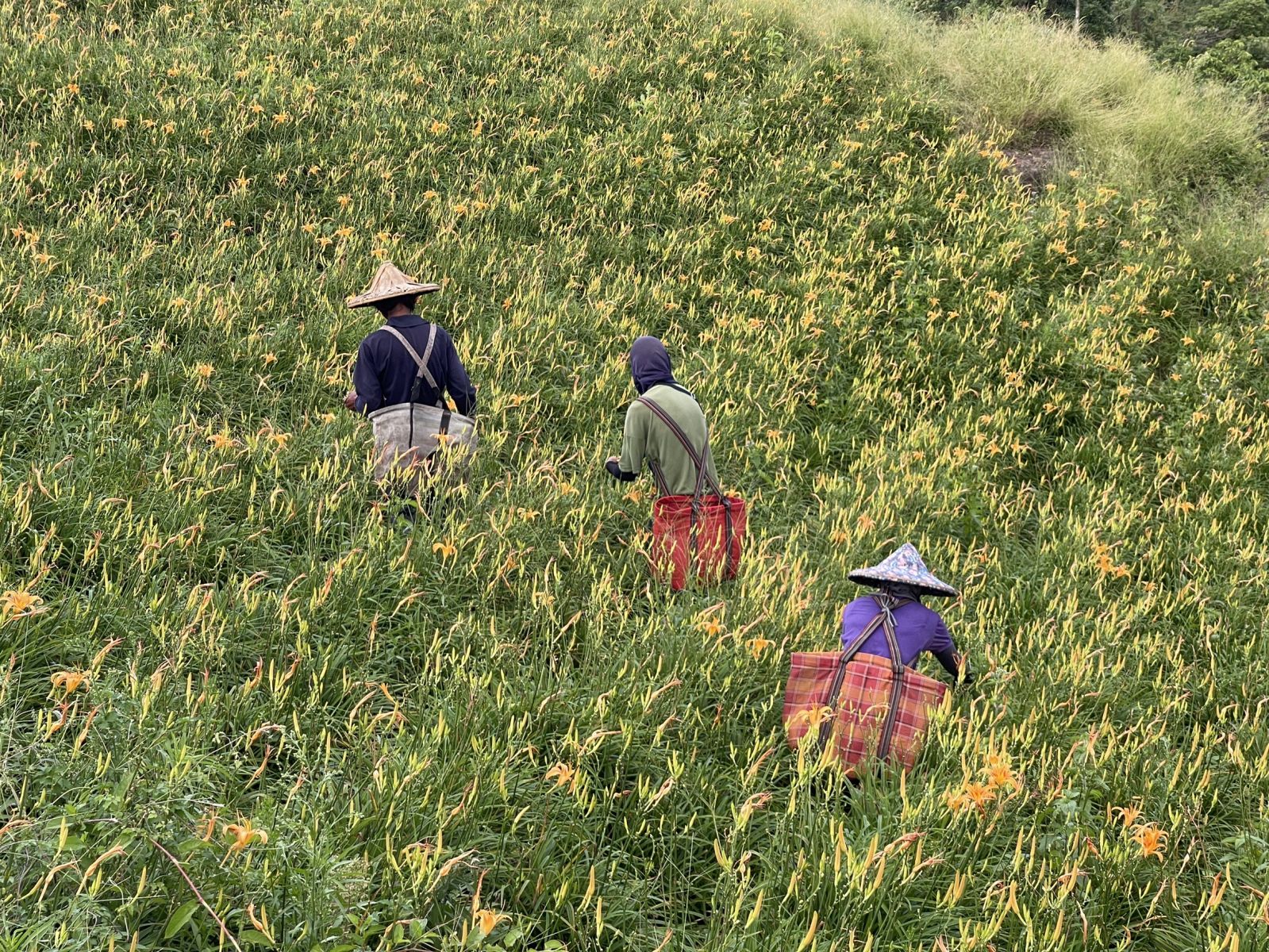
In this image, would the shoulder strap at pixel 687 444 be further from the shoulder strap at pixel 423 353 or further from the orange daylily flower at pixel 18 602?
the orange daylily flower at pixel 18 602

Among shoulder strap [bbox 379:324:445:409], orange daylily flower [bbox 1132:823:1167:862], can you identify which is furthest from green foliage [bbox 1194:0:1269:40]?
orange daylily flower [bbox 1132:823:1167:862]

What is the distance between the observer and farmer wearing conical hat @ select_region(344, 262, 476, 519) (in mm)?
3850

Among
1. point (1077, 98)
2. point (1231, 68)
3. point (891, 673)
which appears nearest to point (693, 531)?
point (891, 673)

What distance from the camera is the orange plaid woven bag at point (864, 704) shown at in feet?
8.86

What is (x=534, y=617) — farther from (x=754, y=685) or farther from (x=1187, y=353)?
(x=1187, y=353)

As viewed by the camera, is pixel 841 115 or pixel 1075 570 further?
pixel 841 115

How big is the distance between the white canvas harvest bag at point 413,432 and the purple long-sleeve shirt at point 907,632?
1869mm

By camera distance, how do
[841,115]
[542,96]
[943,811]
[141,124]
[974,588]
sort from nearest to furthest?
[943,811], [974,588], [141,124], [542,96], [841,115]

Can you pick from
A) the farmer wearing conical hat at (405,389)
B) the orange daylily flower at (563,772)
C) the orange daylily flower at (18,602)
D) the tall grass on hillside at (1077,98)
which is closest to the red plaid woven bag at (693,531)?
the farmer wearing conical hat at (405,389)

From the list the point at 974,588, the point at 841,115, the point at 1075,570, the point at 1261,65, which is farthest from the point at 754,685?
the point at 1261,65

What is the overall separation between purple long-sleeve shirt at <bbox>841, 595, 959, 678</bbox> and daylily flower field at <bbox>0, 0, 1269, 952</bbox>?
0.83ft

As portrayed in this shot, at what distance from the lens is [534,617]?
3291 mm

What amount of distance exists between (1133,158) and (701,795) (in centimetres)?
1015

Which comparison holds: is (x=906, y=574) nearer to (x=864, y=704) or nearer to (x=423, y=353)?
(x=864, y=704)
